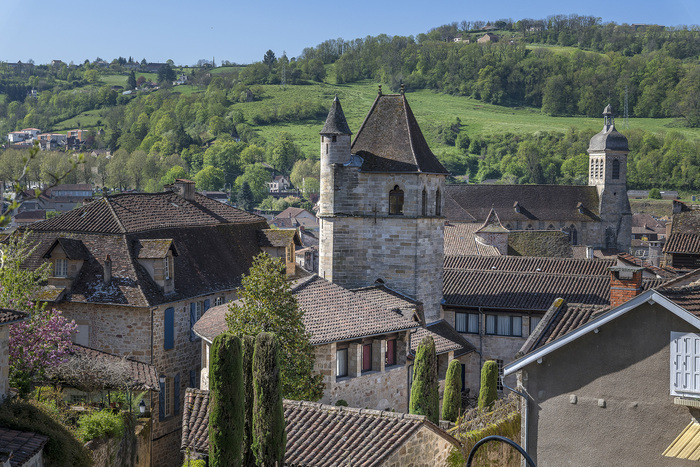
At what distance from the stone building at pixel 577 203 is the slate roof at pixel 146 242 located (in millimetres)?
60800

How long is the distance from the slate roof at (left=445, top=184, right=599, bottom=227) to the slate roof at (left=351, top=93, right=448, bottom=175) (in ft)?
182

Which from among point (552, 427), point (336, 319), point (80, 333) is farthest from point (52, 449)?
point (80, 333)

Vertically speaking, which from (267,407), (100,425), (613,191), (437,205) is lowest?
(100,425)

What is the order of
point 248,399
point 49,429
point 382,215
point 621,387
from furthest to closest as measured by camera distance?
point 382,215 → point 248,399 → point 49,429 → point 621,387

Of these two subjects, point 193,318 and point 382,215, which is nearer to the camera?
point 193,318

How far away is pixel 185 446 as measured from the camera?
894 inches

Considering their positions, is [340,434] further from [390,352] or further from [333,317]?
[390,352]

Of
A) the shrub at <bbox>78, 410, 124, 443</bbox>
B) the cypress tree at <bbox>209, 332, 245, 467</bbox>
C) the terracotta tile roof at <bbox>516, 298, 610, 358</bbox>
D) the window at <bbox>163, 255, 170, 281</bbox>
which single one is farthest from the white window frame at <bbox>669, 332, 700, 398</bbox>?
the window at <bbox>163, 255, 170, 281</bbox>

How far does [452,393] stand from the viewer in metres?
31.2

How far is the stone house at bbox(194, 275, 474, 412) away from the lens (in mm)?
28109

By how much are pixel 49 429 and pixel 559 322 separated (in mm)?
11107

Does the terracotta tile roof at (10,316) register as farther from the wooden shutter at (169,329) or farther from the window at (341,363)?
the wooden shutter at (169,329)

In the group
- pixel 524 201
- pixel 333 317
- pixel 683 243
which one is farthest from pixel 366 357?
pixel 524 201

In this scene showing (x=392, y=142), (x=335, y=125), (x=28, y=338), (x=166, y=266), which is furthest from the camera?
(x=392, y=142)
